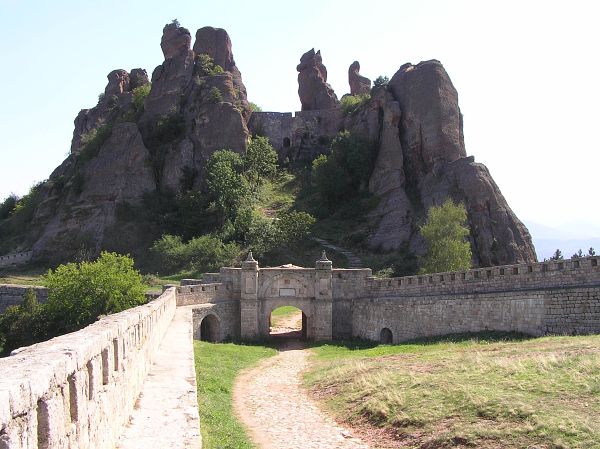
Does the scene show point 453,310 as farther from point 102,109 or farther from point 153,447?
point 102,109

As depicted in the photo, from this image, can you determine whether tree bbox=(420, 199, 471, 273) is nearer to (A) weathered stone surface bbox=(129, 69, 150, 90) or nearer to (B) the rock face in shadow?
(B) the rock face in shadow

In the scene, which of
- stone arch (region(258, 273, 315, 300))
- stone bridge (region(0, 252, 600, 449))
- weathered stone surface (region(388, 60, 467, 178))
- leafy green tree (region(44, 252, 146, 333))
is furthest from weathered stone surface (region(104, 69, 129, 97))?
stone arch (region(258, 273, 315, 300))

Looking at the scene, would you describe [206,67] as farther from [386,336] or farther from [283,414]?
[283,414]

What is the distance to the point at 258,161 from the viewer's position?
5719 centimetres

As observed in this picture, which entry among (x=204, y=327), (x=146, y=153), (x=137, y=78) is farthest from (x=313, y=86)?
(x=204, y=327)

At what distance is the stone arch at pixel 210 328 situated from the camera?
32406 millimetres

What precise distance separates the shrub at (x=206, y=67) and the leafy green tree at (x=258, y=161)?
29.4 feet

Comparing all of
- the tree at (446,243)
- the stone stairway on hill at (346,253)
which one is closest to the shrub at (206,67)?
the stone stairway on hill at (346,253)

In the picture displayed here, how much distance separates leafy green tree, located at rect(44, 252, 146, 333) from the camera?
101ft

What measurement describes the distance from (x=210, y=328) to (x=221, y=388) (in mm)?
13911

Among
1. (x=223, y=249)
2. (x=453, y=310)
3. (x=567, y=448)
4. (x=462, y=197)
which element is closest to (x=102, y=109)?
(x=223, y=249)

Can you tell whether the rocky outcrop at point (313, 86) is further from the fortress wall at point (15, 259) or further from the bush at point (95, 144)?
the fortress wall at point (15, 259)

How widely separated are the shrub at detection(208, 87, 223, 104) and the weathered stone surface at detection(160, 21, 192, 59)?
7919 millimetres

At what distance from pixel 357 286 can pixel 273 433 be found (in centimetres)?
1930
